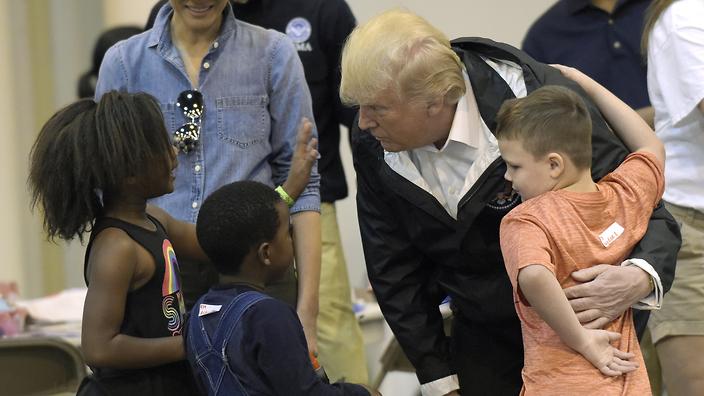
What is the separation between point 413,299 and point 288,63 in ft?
2.31

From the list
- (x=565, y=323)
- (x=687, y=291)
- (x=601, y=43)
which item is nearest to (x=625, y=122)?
(x=565, y=323)

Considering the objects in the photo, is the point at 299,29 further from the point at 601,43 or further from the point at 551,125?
the point at 551,125

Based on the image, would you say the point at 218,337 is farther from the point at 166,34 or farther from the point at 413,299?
the point at 166,34

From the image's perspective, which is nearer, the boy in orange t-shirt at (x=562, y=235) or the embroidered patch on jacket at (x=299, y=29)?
the boy in orange t-shirt at (x=562, y=235)

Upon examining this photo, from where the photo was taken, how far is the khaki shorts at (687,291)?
10.4 ft

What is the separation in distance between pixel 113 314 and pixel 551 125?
98 cm

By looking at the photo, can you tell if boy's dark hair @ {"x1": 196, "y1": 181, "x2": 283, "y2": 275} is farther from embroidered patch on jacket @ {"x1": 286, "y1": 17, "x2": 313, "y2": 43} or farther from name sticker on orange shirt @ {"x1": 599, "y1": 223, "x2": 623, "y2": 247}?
embroidered patch on jacket @ {"x1": 286, "y1": 17, "x2": 313, "y2": 43}

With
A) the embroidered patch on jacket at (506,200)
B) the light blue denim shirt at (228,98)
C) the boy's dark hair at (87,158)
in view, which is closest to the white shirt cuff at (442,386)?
the embroidered patch on jacket at (506,200)

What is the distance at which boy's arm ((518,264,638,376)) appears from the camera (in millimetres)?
2275

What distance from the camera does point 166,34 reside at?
3062mm

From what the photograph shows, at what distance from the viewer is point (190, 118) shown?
2.99m

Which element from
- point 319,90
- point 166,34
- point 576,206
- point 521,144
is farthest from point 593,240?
point 319,90

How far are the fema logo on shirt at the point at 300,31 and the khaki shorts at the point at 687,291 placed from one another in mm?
1431

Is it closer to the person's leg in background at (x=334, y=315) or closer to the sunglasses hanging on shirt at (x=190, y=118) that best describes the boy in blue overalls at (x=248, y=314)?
the sunglasses hanging on shirt at (x=190, y=118)
